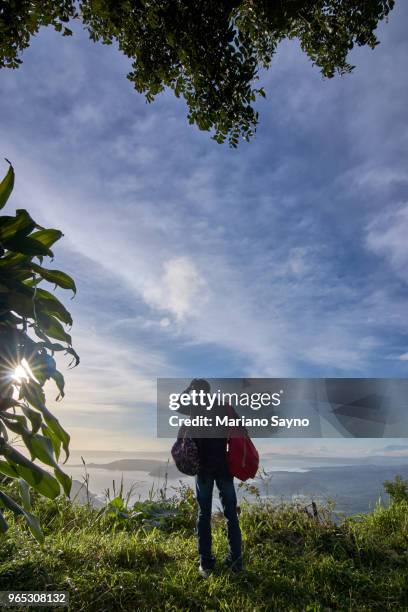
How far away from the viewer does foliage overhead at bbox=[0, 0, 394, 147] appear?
8094 millimetres

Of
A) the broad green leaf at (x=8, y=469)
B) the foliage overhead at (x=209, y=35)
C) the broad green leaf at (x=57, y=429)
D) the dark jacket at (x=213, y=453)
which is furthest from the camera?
the foliage overhead at (x=209, y=35)

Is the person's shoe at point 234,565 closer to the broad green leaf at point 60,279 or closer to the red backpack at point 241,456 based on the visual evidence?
the red backpack at point 241,456

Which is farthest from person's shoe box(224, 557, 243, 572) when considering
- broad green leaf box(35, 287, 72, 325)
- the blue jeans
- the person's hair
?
broad green leaf box(35, 287, 72, 325)

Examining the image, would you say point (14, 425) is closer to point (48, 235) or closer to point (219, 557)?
point (48, 235)

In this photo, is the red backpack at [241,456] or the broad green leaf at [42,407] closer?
the broad green leaf at [42,407]

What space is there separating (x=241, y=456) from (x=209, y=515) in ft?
2.65

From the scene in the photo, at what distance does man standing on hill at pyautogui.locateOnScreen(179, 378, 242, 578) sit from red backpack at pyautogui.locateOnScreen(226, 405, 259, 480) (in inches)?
3.8

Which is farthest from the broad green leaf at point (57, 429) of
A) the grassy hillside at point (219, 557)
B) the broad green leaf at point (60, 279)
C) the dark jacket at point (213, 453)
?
the dark jacket at point (213, 453)

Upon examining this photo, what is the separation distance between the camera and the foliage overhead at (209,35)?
8.09 meters

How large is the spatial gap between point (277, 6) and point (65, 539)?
8.74 m

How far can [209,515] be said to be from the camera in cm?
534

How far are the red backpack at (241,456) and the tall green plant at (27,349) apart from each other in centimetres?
210

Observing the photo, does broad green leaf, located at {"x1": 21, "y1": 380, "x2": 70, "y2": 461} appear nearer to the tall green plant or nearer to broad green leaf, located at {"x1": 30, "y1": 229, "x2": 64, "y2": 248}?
the tall green plant

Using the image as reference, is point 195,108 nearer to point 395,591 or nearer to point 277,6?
point 277,6
